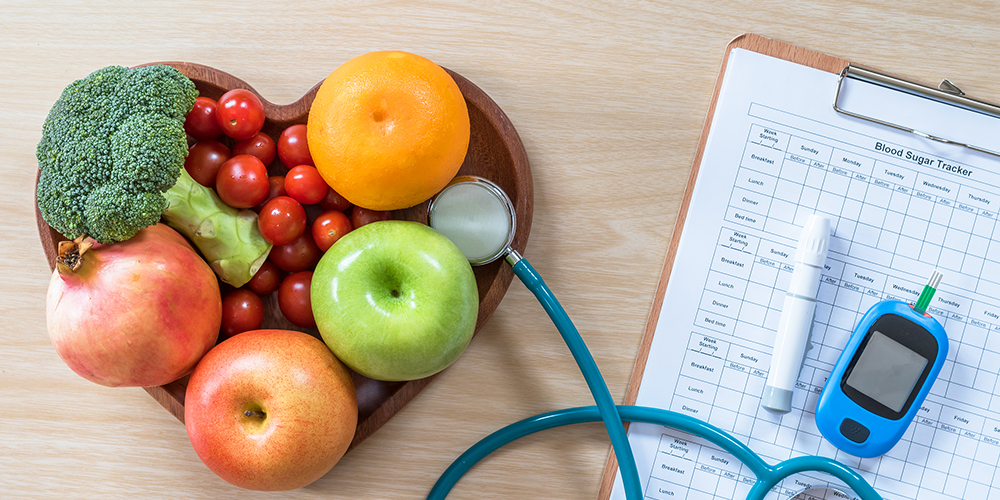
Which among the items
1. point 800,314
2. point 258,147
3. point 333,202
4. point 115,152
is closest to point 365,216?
point 333,202

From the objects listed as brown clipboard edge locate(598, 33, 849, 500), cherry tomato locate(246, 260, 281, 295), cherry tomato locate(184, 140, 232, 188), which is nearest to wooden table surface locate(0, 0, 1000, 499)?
brown clipboard edge locate(598, 33, 849, 500)

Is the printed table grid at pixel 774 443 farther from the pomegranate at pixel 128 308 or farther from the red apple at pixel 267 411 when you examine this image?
the pomegranate at pixel 128 308

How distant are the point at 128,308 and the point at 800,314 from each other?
29.0 inches

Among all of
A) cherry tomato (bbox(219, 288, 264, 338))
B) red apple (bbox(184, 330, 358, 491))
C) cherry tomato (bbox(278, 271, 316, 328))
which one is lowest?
red apple (bbox(184, 330, 358, 491))

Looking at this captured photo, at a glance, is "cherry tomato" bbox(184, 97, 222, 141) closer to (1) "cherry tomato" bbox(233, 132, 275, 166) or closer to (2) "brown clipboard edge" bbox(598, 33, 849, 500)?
(1) "cherry tomato" bbox(233, 132, 275, 166)

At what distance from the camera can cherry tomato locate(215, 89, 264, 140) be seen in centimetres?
65

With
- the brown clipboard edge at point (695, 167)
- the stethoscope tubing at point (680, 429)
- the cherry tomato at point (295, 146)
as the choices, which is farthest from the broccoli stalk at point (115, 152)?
the brown clipboard edge at point (695, 167)

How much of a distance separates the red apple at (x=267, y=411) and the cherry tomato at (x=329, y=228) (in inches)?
4.5

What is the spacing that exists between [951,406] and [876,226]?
0.24 meters

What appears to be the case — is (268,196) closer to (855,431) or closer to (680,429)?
(680,429)

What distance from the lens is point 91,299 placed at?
58 centimetres

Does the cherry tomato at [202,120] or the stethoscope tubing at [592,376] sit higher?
the cherry tomato at [202,120]

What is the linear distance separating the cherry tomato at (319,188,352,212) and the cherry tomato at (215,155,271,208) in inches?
2.6

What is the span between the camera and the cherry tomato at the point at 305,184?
0.66 meters
